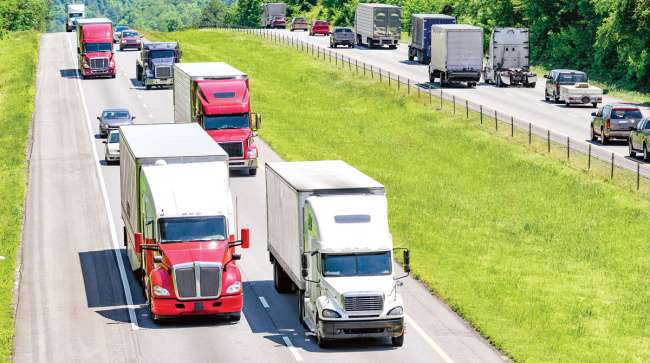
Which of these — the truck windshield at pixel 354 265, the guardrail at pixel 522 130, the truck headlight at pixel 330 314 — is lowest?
the guardrail at pixel 522 130

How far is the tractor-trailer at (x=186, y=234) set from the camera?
31.4m

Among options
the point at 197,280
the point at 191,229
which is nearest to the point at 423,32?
the point at 191,229

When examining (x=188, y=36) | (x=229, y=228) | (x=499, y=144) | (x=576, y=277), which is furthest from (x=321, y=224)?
(x=188, y=36)

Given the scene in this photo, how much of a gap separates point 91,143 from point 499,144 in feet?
69.6

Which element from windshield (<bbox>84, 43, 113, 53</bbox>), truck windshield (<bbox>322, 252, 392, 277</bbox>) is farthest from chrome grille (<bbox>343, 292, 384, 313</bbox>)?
windshield (<bbox>84, 43, 113, 53</bbox>)

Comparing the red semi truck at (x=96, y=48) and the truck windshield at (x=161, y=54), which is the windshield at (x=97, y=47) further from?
the truck windshield at (x=161, y=54)

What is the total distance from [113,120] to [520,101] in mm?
27354

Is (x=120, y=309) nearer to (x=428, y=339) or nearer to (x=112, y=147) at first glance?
(x=428, y=339)

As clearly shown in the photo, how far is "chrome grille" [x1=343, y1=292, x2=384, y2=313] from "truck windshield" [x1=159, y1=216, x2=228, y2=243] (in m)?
4.94

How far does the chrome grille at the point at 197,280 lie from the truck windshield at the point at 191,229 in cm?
95

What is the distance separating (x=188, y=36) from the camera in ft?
420

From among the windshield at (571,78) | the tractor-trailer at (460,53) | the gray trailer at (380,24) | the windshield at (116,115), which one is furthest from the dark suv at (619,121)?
the gray trailer at (380,24)

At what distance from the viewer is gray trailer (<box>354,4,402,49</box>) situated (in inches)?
4424

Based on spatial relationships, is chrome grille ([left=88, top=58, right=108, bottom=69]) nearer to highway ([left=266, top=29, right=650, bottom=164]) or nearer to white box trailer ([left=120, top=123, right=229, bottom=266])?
highway ([left=266, top=29, right=650, bottom=164])
